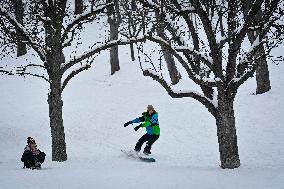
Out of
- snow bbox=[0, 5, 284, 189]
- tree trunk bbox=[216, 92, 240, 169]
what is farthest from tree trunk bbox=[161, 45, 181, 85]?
tree trunk bbox=[216, 92, 240, 169]

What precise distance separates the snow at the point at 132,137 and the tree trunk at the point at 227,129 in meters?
0.37

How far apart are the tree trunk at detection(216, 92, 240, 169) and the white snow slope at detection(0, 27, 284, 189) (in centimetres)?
33

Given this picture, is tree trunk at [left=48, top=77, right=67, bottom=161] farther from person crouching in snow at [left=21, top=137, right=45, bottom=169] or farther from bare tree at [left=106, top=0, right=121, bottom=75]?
bare tree at [left=106, top=0, right=121, bottom=75]

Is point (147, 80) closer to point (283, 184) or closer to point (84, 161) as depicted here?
point (84, 161)

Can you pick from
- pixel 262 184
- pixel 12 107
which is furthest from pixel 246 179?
pixel 12 107

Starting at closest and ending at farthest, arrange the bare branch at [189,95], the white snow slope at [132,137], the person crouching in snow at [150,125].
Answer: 1. the white snow slope at [132,137]
2. the bare branch at [189,95]
3. the person crouching in snow at [150,125]

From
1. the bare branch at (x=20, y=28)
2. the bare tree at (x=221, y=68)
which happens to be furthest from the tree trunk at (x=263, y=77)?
the bare branch at (x=20, y=28)

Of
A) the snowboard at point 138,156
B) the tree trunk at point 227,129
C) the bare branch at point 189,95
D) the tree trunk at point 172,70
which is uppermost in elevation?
the tree trunk at point 172,70

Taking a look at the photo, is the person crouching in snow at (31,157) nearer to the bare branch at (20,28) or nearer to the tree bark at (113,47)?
the bare branch at (20,28)

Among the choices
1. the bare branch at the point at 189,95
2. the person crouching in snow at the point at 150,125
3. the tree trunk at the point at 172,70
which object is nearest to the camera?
the bare branch at the point at 189,95

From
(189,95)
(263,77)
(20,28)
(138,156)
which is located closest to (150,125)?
(138,156)

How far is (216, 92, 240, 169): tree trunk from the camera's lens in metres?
7.66

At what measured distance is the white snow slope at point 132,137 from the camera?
259 inches

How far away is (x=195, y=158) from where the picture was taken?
10344mm
